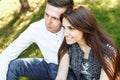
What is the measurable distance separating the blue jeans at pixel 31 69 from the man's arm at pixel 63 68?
26 centimetres

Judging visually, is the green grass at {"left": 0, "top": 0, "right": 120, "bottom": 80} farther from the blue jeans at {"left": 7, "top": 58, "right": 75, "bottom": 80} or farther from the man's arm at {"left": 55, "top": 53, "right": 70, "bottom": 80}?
the man's arm at {"left": 55, "top": 53, "right": 70, "bottom": 80}

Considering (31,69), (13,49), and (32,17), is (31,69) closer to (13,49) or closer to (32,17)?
(13,49)

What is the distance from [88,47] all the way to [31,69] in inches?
37.4

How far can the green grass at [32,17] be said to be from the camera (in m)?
5.54

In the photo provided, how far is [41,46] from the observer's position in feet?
12.7

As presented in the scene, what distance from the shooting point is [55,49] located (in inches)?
149

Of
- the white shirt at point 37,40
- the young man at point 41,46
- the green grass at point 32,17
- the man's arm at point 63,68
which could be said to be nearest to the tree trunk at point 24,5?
the green grass at point 32,17

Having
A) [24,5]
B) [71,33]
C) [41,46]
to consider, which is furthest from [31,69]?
[24,5]

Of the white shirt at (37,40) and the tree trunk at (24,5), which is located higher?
the white shirt at (37,40)

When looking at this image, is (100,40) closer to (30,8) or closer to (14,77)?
(14,77)

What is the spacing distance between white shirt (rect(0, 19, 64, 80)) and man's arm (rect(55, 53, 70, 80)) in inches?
7.7

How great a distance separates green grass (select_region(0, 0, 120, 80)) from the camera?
18.2ft

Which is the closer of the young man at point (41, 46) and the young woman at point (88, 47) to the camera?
the young woman at point (88, 47)

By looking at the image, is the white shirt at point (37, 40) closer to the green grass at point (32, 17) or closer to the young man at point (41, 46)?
the young man at point (41, 46)
